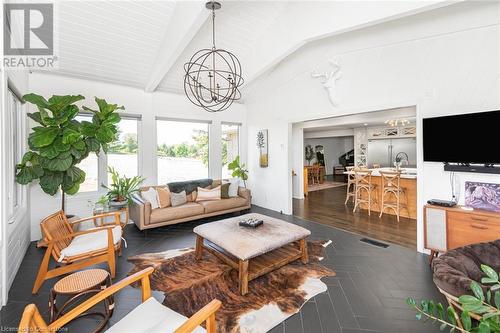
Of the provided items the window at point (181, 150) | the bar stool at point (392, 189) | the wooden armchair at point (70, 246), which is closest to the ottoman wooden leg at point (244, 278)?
the wooden armchair at point (70, 246)

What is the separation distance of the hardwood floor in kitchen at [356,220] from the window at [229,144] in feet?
7.33

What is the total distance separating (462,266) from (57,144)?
14.8ft

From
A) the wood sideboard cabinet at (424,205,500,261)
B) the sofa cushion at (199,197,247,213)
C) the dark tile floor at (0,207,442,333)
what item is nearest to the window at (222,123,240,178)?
the sofa cushion at (199,197,247,213)

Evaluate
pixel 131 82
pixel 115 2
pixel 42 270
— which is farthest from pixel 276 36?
pixel 42 270

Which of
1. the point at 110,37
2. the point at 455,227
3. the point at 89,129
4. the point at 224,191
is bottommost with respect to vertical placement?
the point at 455,227

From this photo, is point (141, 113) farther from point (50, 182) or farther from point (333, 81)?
point (333, 81)

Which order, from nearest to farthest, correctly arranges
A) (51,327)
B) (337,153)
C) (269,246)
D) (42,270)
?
(51,327) → (42,270) → (269,246) → (337,153)

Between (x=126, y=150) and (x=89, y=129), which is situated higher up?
(x=89, y=129)

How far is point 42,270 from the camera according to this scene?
8.02 feet

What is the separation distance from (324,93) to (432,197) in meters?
2.55

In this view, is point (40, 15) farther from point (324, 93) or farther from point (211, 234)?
point (324, 93)

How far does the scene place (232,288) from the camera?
2.55m

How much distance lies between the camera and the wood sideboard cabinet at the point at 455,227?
8.67 ft

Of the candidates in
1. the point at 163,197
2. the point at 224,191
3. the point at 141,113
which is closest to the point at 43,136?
the point at 163,197
